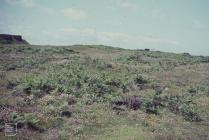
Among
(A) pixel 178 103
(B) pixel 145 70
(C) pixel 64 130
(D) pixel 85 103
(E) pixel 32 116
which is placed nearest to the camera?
(C) pixel 64 130

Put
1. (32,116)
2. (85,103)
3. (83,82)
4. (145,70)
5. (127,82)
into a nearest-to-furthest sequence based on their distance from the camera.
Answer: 1. (32,116)
2. (85,103)
3. (83,82)
4. (127,82)
5. (145,70)

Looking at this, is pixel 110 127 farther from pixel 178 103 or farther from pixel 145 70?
pixel 145 70

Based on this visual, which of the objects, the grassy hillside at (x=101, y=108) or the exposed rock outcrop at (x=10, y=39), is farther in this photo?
the exposed rock outcrop at (x=10, y=39)

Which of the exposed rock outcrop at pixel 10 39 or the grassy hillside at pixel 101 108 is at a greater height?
the exposed rock outcrop at pixel 10 39

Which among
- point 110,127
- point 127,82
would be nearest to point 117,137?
point 110,127

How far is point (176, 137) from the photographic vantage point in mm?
18875

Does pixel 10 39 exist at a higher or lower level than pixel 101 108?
higher

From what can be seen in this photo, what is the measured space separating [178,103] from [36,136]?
50.0ft

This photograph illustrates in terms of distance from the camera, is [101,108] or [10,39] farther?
[10,39]

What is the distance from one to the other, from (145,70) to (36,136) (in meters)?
36.5

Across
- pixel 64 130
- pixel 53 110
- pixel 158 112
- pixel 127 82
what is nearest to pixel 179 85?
pixel 127 82

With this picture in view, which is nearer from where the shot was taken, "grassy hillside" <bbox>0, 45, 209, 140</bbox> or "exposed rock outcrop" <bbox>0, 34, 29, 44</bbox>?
"grassy hillside" <bbox>0, 45, 209, 140</bbox>

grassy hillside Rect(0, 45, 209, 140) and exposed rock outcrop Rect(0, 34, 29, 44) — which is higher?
exposed rock outcrop Rect(0, 34, 29, 44)

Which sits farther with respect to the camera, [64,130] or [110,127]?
[110,127]
